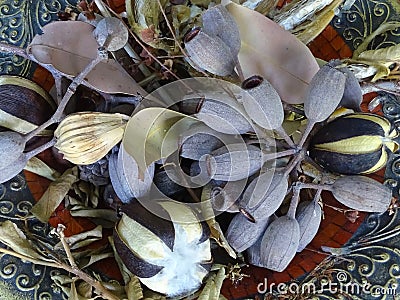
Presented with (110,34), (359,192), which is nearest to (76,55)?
(110,34)

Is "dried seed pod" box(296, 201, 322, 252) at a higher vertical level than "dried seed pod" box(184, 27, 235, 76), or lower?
lower

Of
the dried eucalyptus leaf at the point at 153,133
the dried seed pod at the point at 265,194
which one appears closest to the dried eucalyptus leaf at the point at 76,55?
the dried eucalyptus leaf at the point at 153,133

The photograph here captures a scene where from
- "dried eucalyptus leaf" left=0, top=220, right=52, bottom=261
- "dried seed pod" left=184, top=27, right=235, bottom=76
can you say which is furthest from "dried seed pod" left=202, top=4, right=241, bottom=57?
"dried eucalyptus leaf" left=0, top=220, right=52, bottom=261

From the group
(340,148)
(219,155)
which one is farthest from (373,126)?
(219,155)

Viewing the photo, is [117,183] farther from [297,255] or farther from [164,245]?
[297,255]

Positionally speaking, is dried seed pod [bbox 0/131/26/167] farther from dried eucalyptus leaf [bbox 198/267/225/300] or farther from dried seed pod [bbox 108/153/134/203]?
dried eucalyptus leaf [bbox 198/267/225/300]

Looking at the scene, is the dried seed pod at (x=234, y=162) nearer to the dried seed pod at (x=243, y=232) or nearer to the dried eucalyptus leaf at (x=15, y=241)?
the dried seed pod at (x=243, y=232)
